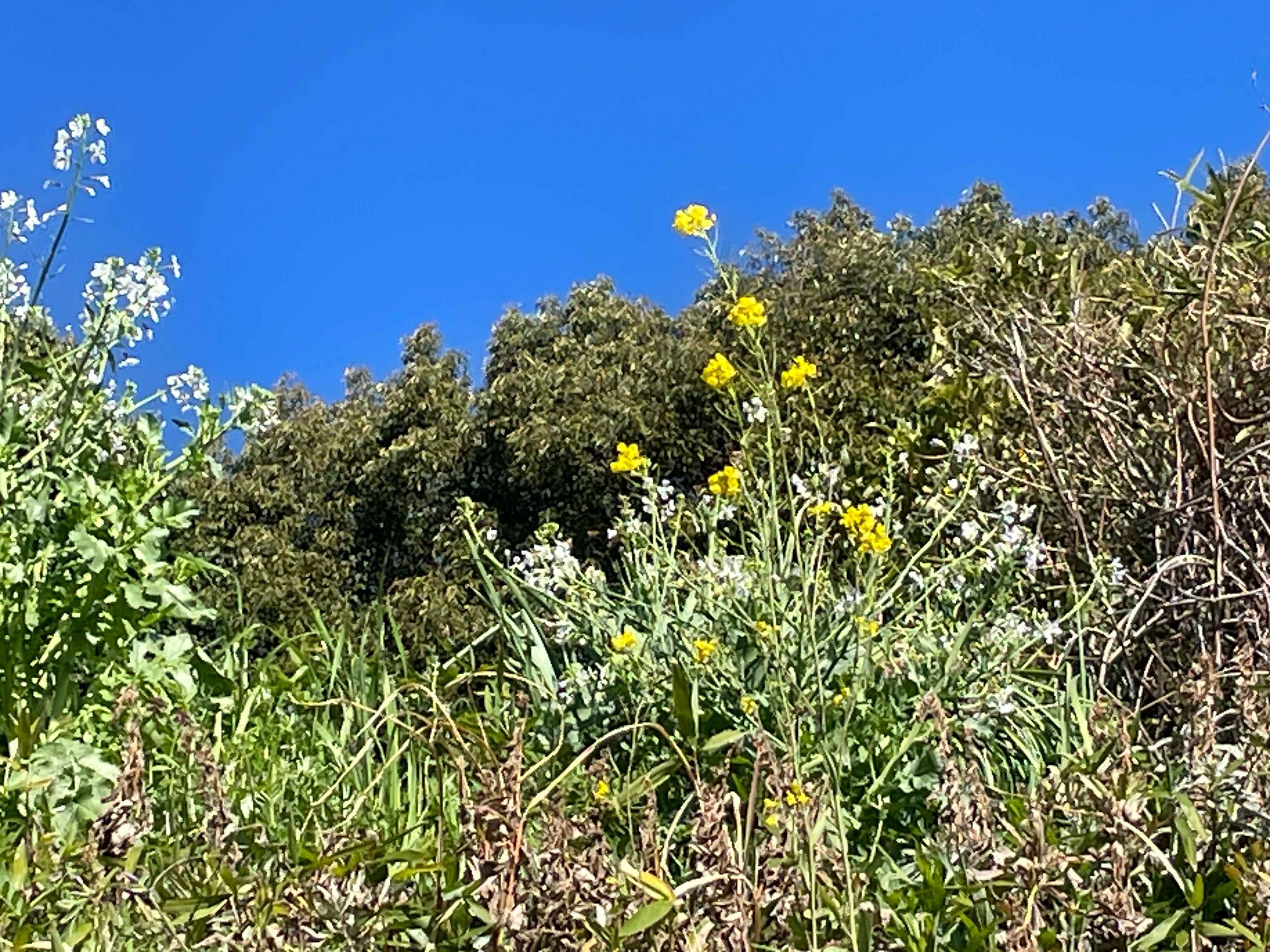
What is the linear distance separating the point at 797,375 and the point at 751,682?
1.75 ft

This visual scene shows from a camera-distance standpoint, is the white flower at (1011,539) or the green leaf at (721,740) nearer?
the green leaf at (721,740)

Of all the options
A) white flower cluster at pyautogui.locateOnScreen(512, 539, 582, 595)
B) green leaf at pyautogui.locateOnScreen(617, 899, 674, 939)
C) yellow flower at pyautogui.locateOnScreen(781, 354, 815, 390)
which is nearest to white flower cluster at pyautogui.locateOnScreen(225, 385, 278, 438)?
white flower cluster at pyautogui.locateOnScreen(512, 539, 582, 595)

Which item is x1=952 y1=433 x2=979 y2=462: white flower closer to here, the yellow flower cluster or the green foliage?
the yellow flower cluster

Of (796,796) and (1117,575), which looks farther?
(1117,575)

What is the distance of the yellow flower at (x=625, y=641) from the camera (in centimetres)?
210

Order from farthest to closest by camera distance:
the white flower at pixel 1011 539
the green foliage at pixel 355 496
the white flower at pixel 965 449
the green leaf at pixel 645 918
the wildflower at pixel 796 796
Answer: the green foliage at pixel 355 496
the white flower at pixel 965 449
the white flower at pixel 1011 539
the wildflower at pixel 796 796
the green leaf at pixel 645 918

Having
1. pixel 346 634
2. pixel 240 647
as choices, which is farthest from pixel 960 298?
pixel 240 647

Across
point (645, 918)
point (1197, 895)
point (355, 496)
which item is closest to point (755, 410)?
point (1197, 895)

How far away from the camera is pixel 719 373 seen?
225 centimetres

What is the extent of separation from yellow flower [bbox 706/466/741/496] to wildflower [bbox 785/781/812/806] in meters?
0.80

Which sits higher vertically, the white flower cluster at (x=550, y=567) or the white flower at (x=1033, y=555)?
the white flower at (x=1033, y=555)

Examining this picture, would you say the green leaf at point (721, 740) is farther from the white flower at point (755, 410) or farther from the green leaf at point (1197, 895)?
the white flower at point (755, 410)

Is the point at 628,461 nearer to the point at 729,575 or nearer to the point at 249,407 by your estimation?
the point at 729,575

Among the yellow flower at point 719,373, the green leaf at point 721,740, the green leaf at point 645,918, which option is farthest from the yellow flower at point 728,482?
the green leaf at point 645,918
